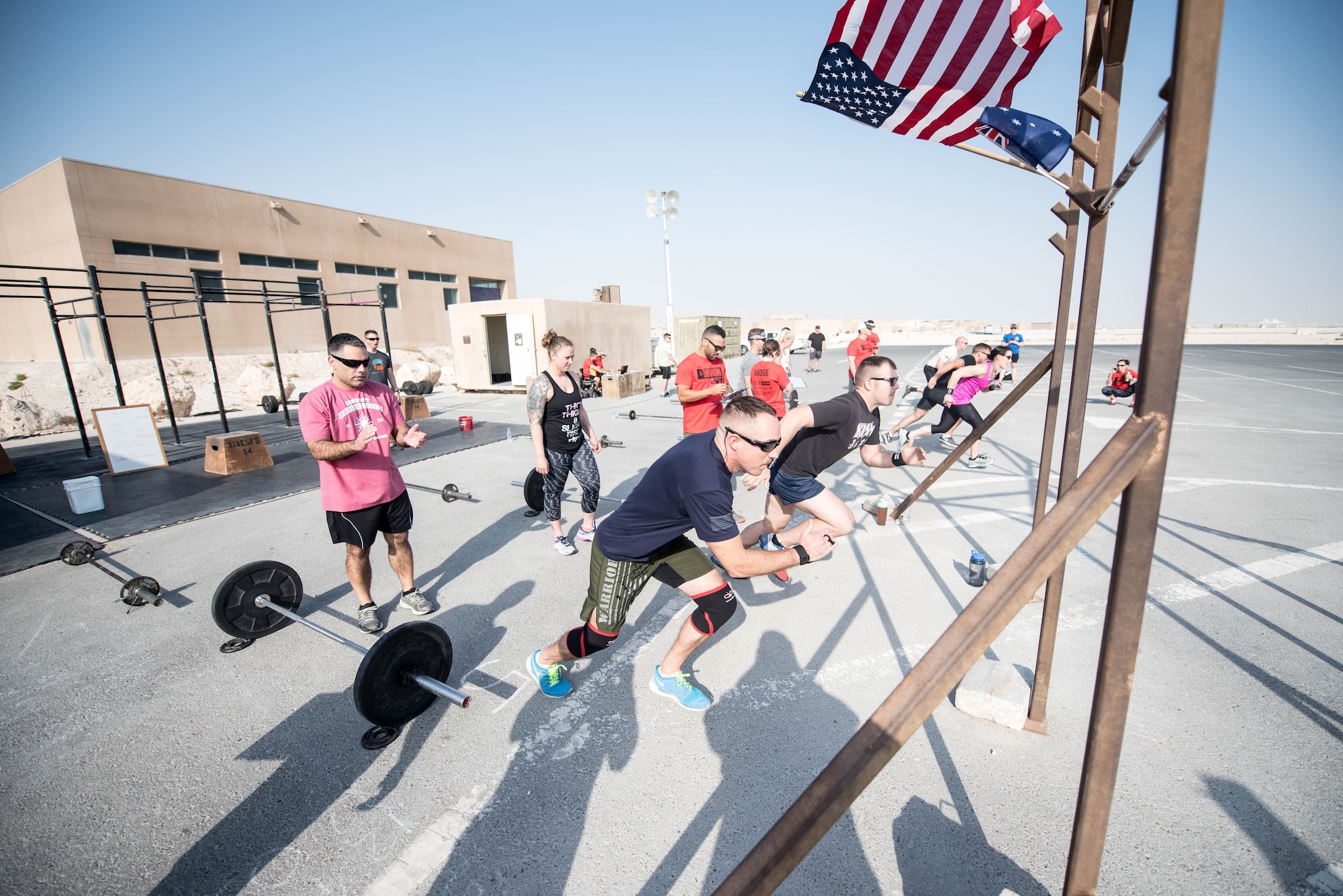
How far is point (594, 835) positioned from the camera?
8.30ft

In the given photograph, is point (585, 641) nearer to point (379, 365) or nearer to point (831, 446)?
point (831, 446)

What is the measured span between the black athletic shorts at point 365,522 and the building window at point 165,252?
89.8 feet

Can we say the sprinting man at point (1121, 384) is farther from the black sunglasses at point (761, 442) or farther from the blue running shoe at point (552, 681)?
the blue running shoe at point (552, 681)

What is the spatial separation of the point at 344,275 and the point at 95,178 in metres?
9.51

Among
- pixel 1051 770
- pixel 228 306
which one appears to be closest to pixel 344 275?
pixel 228 306

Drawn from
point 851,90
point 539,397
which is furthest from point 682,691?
point 851,90

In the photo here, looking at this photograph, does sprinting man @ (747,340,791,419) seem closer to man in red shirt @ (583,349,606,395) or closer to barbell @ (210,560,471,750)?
barbell @ (210,560,471,750)

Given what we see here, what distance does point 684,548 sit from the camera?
3.37 metres

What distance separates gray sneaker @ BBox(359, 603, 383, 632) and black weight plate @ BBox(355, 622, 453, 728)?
1.12m

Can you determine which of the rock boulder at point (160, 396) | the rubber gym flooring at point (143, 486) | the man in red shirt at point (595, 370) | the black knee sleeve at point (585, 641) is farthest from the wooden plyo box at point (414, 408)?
the black knee sleeve at point (585, 641)

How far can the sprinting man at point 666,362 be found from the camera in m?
18.7

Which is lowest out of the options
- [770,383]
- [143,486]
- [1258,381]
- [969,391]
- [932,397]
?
[1258,381]

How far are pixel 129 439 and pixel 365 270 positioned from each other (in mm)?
24035

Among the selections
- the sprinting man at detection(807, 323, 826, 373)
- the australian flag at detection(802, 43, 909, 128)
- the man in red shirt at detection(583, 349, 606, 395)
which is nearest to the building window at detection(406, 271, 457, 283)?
the man in red shirt at detection(583, 349, 606, 395)
